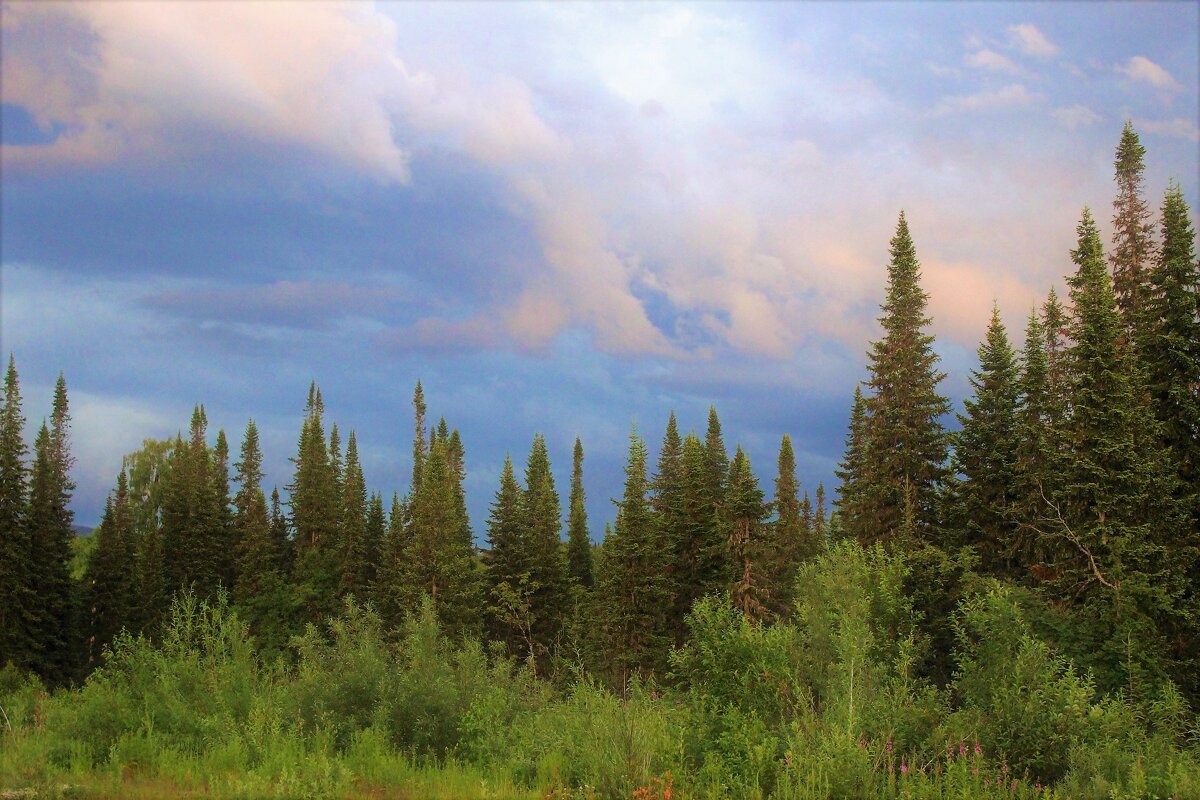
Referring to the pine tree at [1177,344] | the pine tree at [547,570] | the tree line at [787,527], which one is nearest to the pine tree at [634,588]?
the tree line at [787,527]

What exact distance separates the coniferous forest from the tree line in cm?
23

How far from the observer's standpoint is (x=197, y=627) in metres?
14.8

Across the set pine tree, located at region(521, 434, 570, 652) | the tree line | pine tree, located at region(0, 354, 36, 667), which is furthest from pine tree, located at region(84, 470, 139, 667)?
pine tree, located at region(521, 434, 570, 652)

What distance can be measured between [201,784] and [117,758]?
1.74 meters

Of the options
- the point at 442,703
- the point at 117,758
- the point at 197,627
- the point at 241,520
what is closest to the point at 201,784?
the point at 117,758

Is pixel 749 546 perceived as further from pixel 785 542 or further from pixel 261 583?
pixel 261 583

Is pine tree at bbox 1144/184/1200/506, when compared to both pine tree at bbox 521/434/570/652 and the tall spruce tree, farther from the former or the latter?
pine tree at bbox 521/434/570/652

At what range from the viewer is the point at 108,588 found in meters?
80.1

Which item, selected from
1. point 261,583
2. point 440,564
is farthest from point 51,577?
point 440,564

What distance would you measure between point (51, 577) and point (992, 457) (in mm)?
75042

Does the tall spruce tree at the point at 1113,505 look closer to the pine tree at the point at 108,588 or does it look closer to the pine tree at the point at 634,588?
the pine tree at the point at 634,588

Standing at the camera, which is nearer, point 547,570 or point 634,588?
point 634,588

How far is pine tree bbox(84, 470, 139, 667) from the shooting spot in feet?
259

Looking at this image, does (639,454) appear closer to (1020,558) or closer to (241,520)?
(1020,558)
